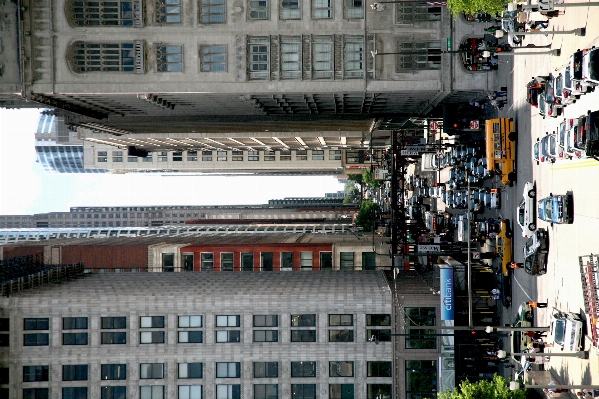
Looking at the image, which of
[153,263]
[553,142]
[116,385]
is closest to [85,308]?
[116,385]

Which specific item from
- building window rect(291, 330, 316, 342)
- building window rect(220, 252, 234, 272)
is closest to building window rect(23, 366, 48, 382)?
building window rect(291, 330, 316, 342)

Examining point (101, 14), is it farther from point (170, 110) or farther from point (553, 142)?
point (553, 142)

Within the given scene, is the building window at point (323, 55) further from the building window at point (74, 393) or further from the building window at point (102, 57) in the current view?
the building window at point (74, 393)

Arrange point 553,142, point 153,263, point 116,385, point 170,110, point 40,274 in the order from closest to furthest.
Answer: point 553,142 → point 116,385 → point 40,274 → point 153,263 → point 170,110

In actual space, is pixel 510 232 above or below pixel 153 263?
above

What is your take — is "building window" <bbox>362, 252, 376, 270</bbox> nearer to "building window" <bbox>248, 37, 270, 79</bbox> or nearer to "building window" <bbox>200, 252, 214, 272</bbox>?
"building window" <bbox>200, 252, 214, 272</bbox>

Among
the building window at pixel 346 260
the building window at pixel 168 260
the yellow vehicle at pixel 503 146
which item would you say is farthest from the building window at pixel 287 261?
the yellow vehicle at pixel 503 146
